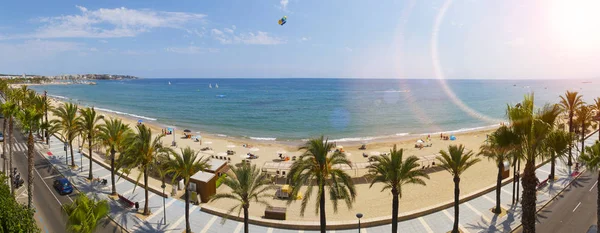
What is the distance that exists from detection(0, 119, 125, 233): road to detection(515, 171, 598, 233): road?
92.1ft

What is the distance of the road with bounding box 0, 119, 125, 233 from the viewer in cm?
1981

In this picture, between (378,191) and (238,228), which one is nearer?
(238,228)

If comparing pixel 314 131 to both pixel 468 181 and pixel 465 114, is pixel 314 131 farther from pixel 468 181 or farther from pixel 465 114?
pixel 465 114

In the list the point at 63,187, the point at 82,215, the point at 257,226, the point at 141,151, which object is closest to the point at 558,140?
the point at 257,226

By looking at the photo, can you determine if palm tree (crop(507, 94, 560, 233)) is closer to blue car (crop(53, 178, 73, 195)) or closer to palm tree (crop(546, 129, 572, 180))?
palm tree (crop(546, 129, 572, 180))

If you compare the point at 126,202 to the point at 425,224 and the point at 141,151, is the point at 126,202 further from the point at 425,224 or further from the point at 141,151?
the point at 425,224

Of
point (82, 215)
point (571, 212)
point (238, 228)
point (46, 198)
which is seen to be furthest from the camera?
point (46, 198)

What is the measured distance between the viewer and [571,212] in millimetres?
21969

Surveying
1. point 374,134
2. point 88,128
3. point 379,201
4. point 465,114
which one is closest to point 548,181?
point 379,201

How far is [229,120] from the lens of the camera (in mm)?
79250

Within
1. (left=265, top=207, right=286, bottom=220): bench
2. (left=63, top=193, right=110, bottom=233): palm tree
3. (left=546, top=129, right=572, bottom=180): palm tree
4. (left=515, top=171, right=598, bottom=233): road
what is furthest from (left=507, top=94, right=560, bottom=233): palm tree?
(left=63, top=193, right=110, bottom=233): palm tree

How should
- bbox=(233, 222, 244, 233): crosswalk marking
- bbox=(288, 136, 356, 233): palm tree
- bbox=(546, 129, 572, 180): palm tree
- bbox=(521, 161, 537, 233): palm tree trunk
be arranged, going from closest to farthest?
1. bbox=(546, 129, 572, 180): palm tree
2. bbox=(521, 161, 537, 233): palm tree trunk
3. bbox=(288, 136, 356, 233): palm tree
4. bbox=(233, 222, 244, 233): crosswalk marking

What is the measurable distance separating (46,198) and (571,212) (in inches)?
1526

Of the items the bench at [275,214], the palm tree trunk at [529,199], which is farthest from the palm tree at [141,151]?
the palm tree trunk at [529,199]
